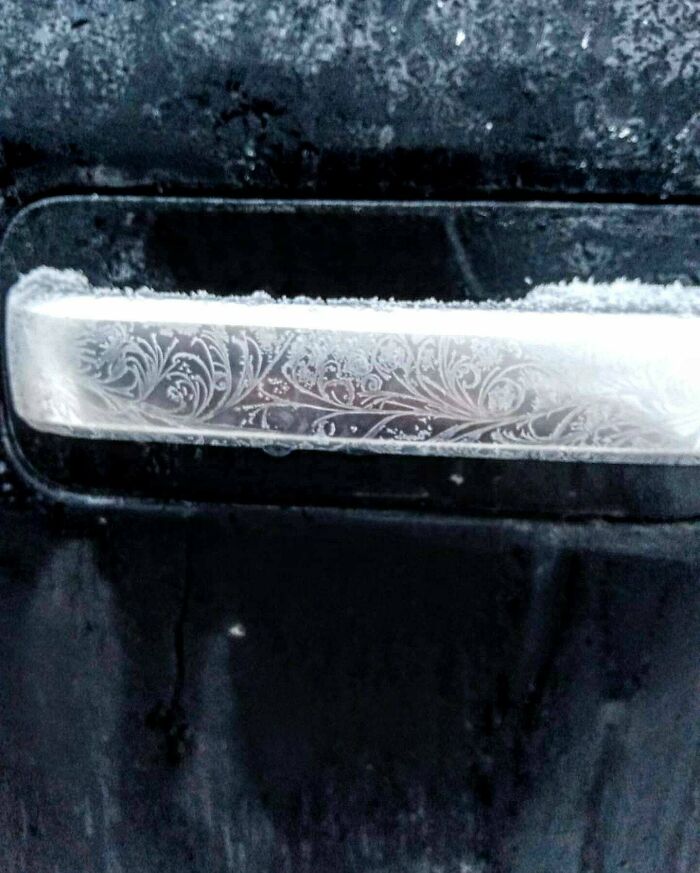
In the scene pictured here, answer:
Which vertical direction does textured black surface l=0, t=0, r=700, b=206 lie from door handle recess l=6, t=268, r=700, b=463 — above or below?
above

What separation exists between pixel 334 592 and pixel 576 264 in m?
0.26

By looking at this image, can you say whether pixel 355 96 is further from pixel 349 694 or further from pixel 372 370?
pixel 349 694

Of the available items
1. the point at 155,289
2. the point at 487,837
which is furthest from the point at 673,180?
the point at 487,837

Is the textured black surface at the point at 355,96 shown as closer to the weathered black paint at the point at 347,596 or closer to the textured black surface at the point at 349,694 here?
the weathered black paint at the point at 347,596

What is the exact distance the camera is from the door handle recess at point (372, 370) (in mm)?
584

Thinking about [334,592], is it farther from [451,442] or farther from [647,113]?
[647,113]

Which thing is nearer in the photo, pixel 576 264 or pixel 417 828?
pixel 576 264

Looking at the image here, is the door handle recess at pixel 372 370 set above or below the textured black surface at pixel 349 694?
above

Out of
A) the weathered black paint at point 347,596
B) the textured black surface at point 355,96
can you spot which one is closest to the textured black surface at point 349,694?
the weathered black paint at point 347,596

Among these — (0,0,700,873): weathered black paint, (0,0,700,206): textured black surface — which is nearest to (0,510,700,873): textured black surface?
(0,0,700,873): weathered black paint

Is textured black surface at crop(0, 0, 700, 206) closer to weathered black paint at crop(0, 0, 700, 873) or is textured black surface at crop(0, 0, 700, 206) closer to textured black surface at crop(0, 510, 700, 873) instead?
weathered black paint at crop(0, 0, 700, 873)

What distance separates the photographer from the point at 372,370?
0.60 metres

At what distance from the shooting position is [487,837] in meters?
0.71

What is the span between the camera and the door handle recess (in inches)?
23.0
